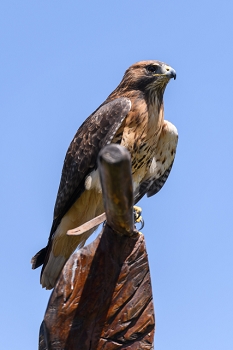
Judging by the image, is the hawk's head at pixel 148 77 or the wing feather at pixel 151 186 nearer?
the hawk's head at pixel 148 77

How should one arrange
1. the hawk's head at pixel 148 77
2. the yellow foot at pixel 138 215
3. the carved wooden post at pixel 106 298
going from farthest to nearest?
the hawk's head at pixel 148 77
the yellow foot at pixel 138 215
the carved wooden post at pixel 106 298

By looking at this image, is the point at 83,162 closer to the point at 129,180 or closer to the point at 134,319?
the point at 134,319

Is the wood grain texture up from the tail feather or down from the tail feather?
down

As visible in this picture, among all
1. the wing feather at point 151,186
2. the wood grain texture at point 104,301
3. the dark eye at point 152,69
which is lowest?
the wood grain texture at point 104,301

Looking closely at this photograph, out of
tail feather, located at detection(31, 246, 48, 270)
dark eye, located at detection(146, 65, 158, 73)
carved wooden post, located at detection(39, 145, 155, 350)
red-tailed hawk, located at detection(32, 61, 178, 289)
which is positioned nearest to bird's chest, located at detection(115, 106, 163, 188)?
red-tailed hawk, located at detection(32, 61, 178, 289)

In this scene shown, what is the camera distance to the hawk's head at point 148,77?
7379mm

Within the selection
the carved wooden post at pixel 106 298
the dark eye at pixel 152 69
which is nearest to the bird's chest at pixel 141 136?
the dark eye at pixel 152 69

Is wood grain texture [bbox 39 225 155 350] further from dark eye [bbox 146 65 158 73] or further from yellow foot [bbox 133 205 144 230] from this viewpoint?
dark eye [bbox 146 65 158 73]

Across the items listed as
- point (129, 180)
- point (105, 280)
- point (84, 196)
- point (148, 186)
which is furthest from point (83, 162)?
point (129, 180)

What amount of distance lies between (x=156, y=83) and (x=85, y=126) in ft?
2.97

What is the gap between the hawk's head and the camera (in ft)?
24.2

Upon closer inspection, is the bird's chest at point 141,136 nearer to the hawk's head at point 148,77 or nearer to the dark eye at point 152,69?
the hawk's head at point 148,77

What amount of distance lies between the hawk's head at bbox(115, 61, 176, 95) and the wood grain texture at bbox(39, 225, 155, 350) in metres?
3.46

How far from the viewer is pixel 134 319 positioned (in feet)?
13.5
